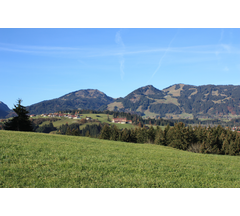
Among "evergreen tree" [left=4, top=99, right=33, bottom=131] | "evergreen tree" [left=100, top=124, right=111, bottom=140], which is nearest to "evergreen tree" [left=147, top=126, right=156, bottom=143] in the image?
"evergreen tree" [left=100, top=124, right=111, bottom=140]

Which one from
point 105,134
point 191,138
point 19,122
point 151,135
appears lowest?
point 151,135

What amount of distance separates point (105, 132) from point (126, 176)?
7958 cm

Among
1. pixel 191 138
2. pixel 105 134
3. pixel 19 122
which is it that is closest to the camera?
pixel 19 122

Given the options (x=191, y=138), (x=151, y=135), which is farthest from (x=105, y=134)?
(x=191, y=138)

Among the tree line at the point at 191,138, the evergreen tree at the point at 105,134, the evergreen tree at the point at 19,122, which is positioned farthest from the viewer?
the evergreen tree at the point at 105,134

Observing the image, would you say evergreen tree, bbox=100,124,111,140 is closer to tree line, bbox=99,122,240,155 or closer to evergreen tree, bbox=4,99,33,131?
tree line, bbox=99,122,240,155

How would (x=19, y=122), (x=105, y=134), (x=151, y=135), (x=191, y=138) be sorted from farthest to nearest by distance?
(x=151, y=135) < (x=105, y=134) < (x=191, y=138) < (x=19, y=122)

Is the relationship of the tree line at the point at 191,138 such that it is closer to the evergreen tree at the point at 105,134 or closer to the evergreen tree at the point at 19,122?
the evergreen tree at the point at 105,134

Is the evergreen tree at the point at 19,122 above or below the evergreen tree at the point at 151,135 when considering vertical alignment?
above

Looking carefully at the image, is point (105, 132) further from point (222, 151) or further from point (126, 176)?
point (126, 176)

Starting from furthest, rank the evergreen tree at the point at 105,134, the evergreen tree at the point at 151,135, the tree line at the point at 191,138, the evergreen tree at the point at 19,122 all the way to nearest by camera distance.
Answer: the evergreen tree at the point at 151,135 → the evergreen tree at the point at 105,134 → the tree line at the point at 191,138 → the evergreen tree at the point at 19,122

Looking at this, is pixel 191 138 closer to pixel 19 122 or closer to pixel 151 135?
pixel 151 135

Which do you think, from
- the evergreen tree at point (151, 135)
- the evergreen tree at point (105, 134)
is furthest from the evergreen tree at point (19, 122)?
the evergreen tree at point (151, 135)

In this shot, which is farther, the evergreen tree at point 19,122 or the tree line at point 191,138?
the tree line at point 191,138
